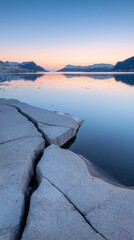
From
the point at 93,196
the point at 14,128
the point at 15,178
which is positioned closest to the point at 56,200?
the point at 93,196

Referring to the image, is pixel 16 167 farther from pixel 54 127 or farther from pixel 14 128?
pixel 54 127

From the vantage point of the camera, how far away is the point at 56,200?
7.06 ft

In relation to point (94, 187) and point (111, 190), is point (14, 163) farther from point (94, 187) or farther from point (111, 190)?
point (111, 190)

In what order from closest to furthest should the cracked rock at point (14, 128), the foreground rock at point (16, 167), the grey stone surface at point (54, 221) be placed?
the grey stone surface at point (54, 221), the foreground rock at point (16, 167), the cracked rock at point (14, 128)

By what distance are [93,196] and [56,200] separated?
390 millimetres

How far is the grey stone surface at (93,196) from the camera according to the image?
1.83 meters

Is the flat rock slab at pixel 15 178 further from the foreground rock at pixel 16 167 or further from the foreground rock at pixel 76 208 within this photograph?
the foreground rock at pixel 76 208

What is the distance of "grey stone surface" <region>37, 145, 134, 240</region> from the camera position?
1.83 meters

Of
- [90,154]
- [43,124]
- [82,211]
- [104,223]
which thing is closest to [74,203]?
[82,211]

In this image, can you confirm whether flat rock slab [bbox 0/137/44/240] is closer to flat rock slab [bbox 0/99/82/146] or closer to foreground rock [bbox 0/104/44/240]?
foreground rock [bbox 0/104/44/240]

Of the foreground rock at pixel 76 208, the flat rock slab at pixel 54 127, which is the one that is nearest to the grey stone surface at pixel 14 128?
the flat rock slab at pixel 54 127

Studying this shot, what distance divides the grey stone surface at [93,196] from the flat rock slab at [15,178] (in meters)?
0.23

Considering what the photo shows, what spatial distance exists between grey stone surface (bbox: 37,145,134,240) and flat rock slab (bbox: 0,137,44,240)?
23cm

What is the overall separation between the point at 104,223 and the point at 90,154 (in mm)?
2619
